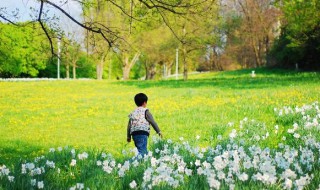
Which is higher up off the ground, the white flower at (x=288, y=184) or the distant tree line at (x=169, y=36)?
the distant tree line at (x=169, y=36)

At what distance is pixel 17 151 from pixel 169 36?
43.3 meters

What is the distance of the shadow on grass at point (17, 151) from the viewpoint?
337 inches

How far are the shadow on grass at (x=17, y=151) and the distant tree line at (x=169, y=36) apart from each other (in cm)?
184

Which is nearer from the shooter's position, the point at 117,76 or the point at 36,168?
the point at 36,168

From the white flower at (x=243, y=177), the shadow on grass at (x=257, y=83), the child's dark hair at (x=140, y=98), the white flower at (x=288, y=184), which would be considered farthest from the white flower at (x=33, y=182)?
the shadow on grass at (x=257, y=83)

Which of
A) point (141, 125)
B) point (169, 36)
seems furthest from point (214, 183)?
point (169, 36)

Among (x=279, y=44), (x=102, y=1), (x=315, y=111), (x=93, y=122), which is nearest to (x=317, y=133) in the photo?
(x=315, y=111)

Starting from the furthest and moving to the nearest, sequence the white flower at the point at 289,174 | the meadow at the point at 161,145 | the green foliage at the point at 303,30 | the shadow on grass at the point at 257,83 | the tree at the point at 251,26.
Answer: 1. the tree at the point at 251,26
2. the green foliage at the point at 303,30
3. the shadow on grass at the point at 257,83
4. the meadow at the point at 161,145
5. the white flower at the point at 289,174

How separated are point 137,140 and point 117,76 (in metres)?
95.4

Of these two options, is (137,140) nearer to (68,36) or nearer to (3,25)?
(68,36)

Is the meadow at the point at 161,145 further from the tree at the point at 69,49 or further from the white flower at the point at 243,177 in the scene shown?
the tree at the point at 69,49

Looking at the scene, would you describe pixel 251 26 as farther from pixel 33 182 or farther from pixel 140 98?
pixel 33 182

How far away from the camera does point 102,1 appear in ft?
22.4

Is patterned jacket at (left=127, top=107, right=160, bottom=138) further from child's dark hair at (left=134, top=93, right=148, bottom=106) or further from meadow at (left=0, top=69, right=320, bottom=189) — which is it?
A: meadow at (left=0, top=69, right=320, bottom=189)
